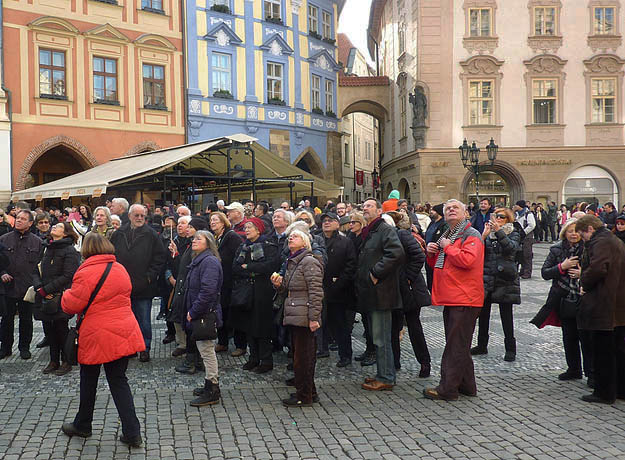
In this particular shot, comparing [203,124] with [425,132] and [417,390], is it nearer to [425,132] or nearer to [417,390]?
[425,132]

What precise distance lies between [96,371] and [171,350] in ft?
10.4

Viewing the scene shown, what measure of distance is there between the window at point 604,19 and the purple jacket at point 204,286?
92.2 feet

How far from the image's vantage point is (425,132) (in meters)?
27.7

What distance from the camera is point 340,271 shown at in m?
7.10

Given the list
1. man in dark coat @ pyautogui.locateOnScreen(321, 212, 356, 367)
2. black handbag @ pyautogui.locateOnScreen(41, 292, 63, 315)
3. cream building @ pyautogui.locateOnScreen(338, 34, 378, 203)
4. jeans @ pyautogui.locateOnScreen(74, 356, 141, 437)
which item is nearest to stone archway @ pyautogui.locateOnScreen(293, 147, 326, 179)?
cream building @ pyautogui.locateOnScreen(338, 34, 378, 203)

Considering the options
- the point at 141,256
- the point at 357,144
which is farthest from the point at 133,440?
the point at 357,144

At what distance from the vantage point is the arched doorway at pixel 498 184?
28203 millimetres

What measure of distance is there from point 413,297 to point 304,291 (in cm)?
157

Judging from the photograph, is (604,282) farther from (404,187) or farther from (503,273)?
(404,187)

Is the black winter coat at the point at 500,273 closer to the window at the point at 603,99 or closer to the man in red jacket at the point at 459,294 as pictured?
the man in red jacket at the point at 459,294

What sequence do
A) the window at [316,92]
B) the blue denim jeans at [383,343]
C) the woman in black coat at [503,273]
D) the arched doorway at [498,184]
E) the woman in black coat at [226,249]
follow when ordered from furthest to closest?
the window at [316,92] → the arched doorway at [498,184] → the woman in black coat at [226,249] → the woman in black coat at [503,273] → the blue denim jeans at [383,343]

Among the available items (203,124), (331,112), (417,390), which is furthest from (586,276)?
(331,112)

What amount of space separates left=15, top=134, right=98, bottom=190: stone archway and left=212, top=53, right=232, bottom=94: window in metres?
6.41

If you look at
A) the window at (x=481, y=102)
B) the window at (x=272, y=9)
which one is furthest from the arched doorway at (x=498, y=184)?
the window at (x=272, y=9)
